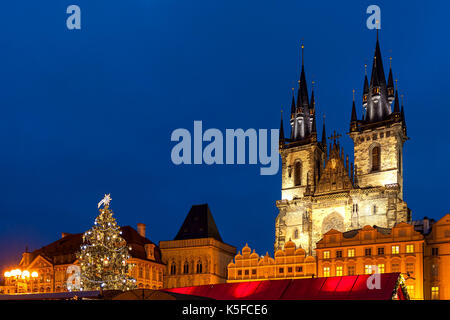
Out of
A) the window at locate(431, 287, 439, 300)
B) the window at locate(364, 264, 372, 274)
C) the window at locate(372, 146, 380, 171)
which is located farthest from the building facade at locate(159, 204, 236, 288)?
the window at locate(431, 287, 439, 300)

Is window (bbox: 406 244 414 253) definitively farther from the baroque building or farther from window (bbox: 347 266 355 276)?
the baroque building

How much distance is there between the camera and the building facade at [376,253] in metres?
47.6

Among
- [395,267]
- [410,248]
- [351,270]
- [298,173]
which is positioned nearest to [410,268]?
[395,267]

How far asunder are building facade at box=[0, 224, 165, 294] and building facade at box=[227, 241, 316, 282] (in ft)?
36.2

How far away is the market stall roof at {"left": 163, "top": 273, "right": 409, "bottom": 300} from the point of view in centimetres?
2653

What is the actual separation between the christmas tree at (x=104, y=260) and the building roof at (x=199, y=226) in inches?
1202

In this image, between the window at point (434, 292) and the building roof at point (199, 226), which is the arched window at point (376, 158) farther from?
the building roof at point (199, 226)

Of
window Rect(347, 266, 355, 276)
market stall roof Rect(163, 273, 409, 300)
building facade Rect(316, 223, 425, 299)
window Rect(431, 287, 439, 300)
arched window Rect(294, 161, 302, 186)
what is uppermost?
arched window Rect(294, 161, 302, 186)

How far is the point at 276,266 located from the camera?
57.2 meters

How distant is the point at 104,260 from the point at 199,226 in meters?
32.7

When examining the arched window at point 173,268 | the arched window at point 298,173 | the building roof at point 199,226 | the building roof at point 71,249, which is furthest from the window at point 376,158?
the building roof at point 71,249

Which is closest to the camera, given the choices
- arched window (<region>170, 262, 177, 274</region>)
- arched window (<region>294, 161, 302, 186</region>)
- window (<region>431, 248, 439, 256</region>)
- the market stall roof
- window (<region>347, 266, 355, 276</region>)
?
the market stall roof
